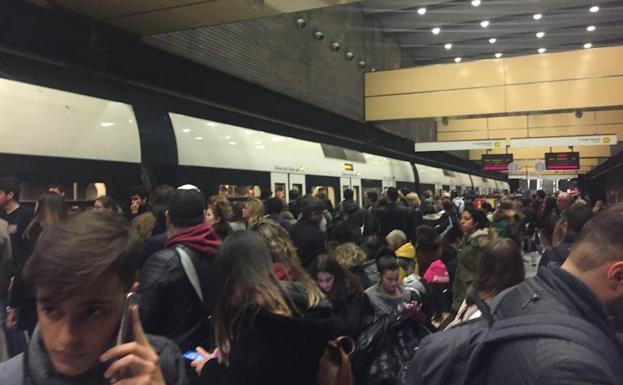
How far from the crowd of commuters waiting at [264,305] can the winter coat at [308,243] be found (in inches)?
0.4

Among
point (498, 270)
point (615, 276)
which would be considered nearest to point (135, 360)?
point (615, 276)

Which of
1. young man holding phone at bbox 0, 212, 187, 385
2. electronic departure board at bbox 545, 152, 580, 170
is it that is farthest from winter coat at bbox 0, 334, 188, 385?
electronic departure board at bbox 545, 152, 580, 170

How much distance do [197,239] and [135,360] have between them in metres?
1.65

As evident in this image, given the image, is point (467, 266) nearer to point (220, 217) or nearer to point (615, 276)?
point (220, 217)

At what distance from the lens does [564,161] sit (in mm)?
17859

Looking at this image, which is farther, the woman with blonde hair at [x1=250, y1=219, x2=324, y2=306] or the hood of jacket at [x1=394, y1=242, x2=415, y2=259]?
the hood of jacket at [x1=394, y1=242, x2=415, y2=259]

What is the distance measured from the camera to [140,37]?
240 inches

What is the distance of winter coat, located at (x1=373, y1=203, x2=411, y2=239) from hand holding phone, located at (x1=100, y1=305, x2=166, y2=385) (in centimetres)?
585

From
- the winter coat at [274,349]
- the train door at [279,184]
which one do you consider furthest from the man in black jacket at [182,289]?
the train door at [279,184]

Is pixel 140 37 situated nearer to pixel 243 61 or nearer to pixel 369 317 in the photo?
pixel 243 61

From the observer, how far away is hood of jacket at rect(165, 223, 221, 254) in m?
2.51

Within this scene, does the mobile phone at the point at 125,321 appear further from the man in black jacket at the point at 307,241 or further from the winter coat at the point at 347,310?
the man in black jacket at the point at 307,241

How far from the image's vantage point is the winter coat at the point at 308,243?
406cm

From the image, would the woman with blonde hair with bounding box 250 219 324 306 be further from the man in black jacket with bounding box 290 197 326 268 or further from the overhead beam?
the overhead beam
